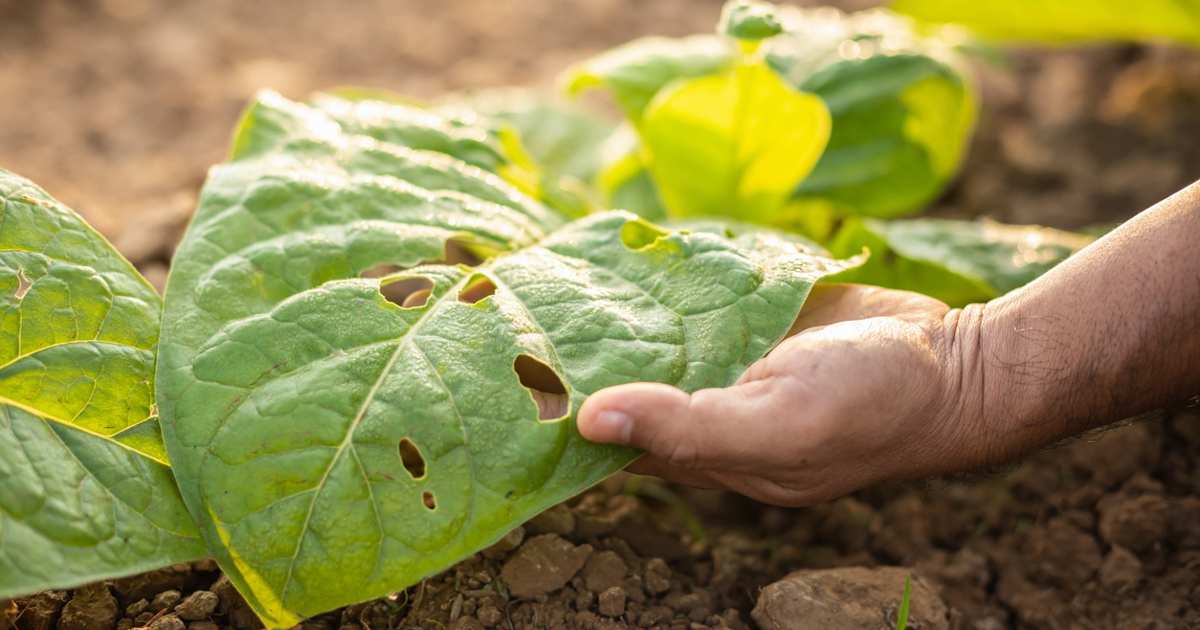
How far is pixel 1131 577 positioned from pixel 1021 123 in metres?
1.79

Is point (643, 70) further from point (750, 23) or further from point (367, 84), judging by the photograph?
point (367, 84)

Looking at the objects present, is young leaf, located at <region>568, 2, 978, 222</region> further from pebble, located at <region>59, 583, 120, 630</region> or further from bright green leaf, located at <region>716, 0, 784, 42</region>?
pebble, located at <region>59, 583, 120, 630</region>

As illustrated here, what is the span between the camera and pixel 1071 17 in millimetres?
2402

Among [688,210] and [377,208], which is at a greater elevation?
[377,208]

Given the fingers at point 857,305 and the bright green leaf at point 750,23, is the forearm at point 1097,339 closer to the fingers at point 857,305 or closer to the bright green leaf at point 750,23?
the fingers at point 857,305

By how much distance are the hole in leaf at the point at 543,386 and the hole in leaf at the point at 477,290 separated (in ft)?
0.48

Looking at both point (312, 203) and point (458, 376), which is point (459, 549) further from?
point (312, 203)

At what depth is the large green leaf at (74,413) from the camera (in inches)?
46.2

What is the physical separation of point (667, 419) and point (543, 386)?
0.80 ft

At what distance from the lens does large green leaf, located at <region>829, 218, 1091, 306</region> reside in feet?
5.90

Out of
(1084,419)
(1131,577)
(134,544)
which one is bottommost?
(1131,577)

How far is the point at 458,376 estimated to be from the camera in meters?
1.30

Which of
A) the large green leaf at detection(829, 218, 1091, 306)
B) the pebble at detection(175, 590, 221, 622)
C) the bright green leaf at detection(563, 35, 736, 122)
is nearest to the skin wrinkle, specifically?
the large green leaf at detection(829, 218, 1091, 306)

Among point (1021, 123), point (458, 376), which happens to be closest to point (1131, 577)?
point (458, 376)
